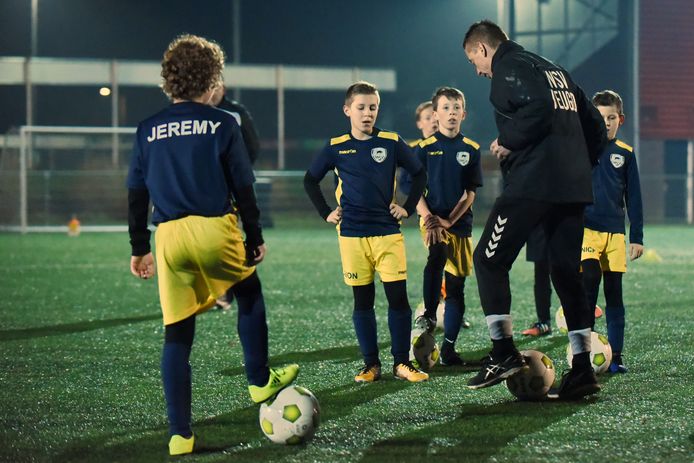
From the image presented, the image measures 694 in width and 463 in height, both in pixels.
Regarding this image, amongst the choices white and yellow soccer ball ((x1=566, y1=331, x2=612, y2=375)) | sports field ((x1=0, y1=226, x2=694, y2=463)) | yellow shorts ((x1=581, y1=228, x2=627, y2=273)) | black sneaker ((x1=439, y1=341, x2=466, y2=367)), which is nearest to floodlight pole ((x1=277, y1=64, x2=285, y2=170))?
sports field ((x1=0, y1=226, x2=694, y2=463))

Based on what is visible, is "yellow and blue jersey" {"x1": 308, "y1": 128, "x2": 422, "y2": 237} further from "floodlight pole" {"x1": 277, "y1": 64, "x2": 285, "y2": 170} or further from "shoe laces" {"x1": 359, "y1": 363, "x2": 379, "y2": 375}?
"floodlight pole" {"x1": 277, "y1": 64, "x2": 285, "y2": 170}

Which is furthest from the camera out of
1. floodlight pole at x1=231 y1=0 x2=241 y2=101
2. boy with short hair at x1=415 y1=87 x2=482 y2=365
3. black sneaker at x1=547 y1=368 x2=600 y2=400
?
floodlight pole at x1=231 y1=0 x2=241 y2=101

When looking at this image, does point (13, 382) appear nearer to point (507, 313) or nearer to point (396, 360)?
point (396, 360)

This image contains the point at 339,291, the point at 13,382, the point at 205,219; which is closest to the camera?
the point at 205,219

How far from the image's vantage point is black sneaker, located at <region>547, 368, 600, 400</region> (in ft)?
16.4

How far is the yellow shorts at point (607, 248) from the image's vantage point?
6141 mm

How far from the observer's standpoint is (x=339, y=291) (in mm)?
10898

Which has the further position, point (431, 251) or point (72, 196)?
point (72, 196)

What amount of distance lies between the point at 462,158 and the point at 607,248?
1157 millimetres

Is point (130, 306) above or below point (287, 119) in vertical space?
below

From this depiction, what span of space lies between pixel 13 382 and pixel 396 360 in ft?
6.83

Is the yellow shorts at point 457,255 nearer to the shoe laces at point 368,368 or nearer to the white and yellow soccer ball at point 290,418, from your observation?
the shoe laces at point 368,368

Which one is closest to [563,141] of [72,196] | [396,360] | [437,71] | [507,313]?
[507,313]

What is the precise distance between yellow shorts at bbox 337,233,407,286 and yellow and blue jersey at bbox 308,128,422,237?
40 mm
